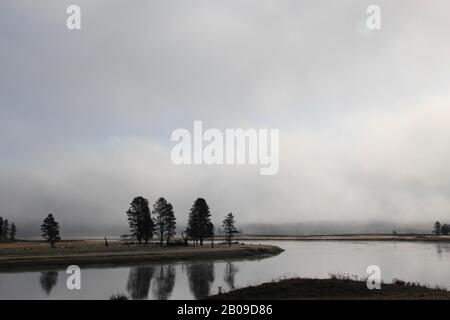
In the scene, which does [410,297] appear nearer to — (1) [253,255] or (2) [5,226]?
(1) [253,255]

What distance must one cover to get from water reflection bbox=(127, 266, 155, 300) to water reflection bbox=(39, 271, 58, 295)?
7.77 meters

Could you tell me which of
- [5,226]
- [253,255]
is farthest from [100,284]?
[5,226]

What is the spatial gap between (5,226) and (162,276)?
158 meters

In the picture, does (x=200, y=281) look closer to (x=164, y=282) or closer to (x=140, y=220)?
(x=164, y=282)

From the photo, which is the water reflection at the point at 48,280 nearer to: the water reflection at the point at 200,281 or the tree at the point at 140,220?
the water reflection at the point at 200,281

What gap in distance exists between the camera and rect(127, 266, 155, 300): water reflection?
35.5m

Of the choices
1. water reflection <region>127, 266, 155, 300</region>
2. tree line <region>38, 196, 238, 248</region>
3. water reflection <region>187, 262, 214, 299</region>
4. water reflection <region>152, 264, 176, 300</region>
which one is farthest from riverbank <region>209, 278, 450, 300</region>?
tree line <region>38, 196, 238, 248</region>

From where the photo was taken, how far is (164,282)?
144ft

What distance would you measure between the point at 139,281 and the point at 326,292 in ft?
73.8

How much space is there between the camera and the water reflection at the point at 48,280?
39291mm
